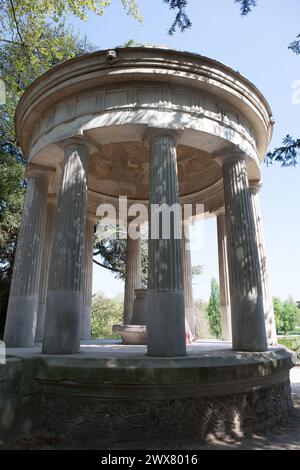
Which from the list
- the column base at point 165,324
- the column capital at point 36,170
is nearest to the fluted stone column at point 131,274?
the column capital at point 36,170

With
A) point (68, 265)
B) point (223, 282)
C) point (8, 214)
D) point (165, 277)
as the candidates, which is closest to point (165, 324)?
point (165, 277)

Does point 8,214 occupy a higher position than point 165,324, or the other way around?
point 8,214

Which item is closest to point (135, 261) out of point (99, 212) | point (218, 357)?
point (99, 212)

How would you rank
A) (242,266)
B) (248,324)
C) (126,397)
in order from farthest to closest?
1. (242,266)
2. (248,324)
3. (126,397)

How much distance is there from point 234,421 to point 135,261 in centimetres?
1456

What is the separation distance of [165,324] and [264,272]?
863cm

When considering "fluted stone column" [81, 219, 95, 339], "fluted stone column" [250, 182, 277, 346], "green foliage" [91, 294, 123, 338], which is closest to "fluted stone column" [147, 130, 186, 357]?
"fluted stone column" [250, 182, 277, 346]

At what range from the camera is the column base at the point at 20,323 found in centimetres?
1351

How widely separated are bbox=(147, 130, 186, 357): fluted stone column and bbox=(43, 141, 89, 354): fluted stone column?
284 centimetres

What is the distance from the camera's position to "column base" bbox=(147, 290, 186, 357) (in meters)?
10.1

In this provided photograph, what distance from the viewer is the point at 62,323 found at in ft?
36.3

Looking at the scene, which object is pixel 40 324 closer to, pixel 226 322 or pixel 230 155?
pixel 226 322

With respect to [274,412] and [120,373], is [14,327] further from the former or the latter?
[274,412]

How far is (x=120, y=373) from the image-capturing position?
8844 mm
